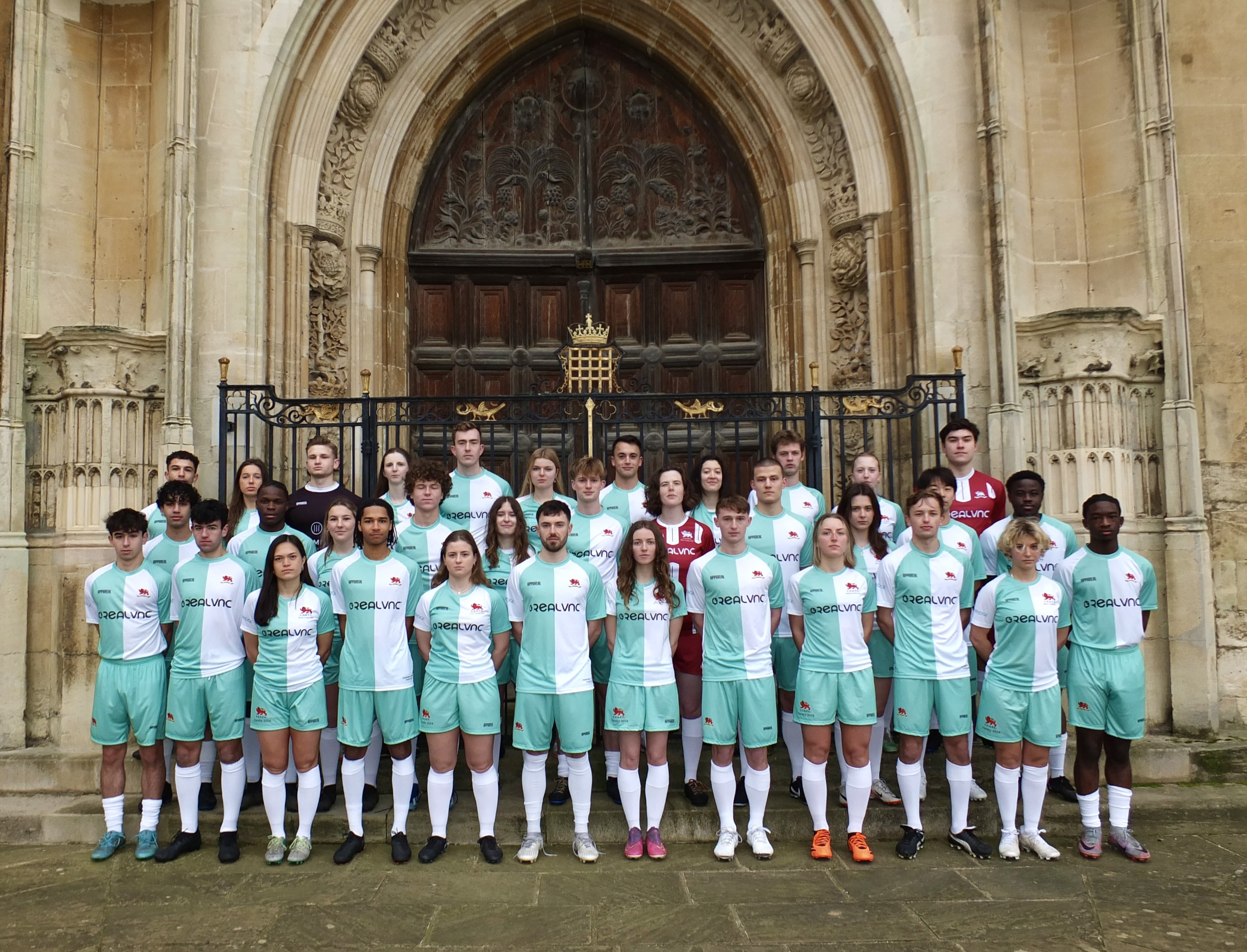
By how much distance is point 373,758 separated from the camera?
575cm

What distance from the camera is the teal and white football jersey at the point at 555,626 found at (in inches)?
199

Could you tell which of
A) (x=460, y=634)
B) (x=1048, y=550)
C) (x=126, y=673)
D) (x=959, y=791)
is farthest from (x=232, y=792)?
(x=1048, y=550)

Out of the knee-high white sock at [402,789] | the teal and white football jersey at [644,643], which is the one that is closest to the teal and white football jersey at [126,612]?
the knee-high white sock at [402,789]

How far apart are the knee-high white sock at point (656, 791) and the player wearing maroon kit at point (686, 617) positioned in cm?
43

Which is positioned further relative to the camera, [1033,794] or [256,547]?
[256,547]

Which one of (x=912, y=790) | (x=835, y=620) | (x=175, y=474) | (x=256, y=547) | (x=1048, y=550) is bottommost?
(x=912, y=790)

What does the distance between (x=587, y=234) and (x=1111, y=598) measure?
241 inches

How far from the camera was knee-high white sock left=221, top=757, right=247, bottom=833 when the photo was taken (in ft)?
17.0

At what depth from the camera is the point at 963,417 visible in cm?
702

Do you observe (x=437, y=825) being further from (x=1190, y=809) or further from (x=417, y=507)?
(x=1190, y=809)

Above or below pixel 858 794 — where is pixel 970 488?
above

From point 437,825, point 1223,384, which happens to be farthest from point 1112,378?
point 437,825

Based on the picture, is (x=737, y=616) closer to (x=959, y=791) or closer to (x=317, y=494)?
(x=959, y=791)

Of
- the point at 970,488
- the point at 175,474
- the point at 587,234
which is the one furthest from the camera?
the point at 587,234
